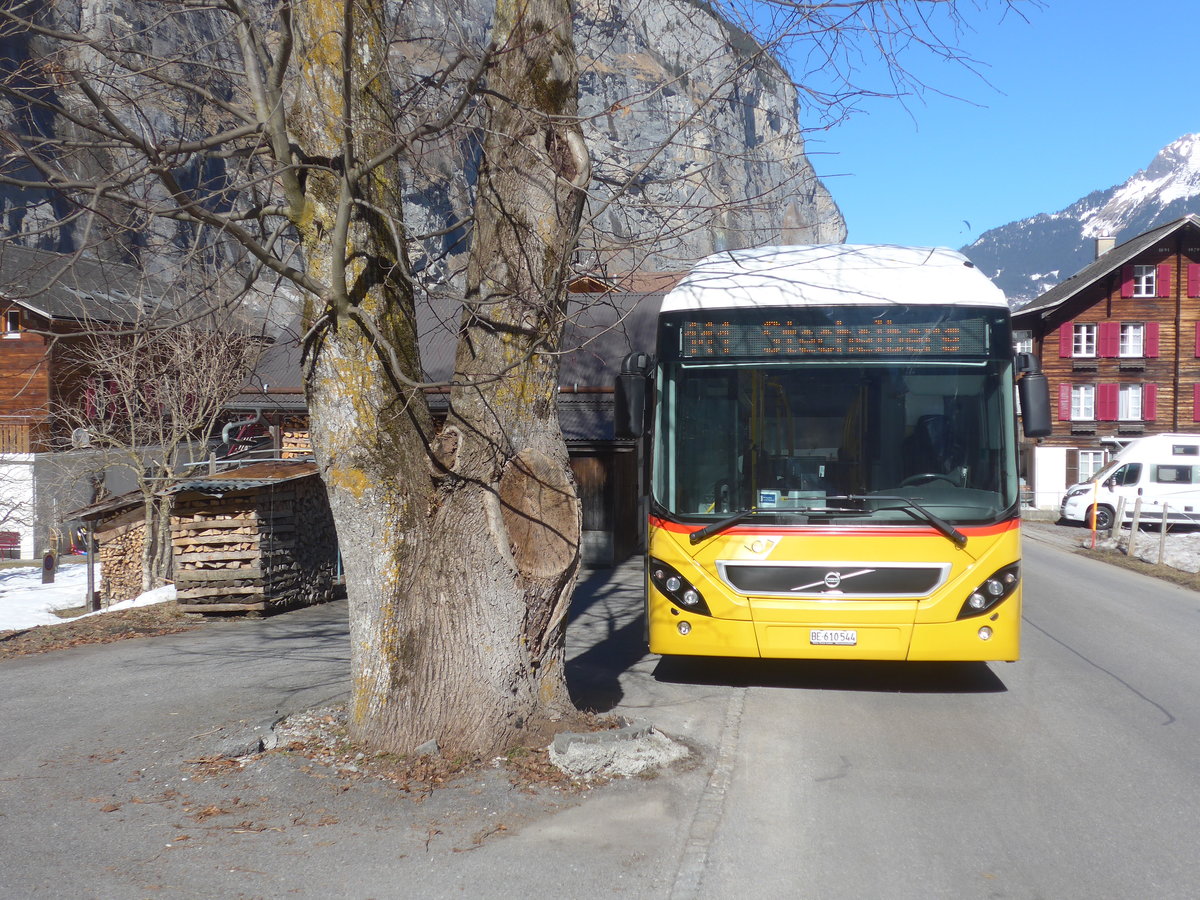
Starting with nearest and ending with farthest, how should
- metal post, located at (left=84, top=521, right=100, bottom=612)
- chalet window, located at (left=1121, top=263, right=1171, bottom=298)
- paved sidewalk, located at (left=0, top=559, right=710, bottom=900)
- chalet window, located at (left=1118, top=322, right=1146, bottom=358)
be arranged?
1. paved sidewalk, located at (left=0, top=559, right=710, bottom=900)
2. metal post, located at (left=84, top=521, right=100, bottom=612)
3. chalet window, located at (left=1121, top=263, right=1171, bottom=298)
4. chalet window, located at (left=1118, top=322, right=1146, bottom=358)

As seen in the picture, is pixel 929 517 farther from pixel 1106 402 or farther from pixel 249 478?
pixel 1106 402

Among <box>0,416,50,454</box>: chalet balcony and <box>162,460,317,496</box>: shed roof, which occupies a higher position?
<box>0,416,50,454</box>: chalet balcony

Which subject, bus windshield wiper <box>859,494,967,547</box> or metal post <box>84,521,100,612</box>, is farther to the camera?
metal post <box>84,521,100,612</box>

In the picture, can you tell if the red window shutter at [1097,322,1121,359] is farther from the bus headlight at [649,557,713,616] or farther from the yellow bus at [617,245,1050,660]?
the bus headlight at [649,557,713,616]

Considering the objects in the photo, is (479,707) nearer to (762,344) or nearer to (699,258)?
(762,344)

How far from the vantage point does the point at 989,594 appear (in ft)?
23.5

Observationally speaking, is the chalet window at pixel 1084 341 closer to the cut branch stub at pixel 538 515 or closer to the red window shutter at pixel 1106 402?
the red window shutter at pixel 1106 402

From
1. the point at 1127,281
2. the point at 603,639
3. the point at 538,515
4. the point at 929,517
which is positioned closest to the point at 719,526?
the point at 929,517

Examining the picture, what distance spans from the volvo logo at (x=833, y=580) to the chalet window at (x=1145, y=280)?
45307 mm

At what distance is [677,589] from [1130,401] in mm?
45352

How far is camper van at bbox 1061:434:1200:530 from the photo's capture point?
31.8 metres

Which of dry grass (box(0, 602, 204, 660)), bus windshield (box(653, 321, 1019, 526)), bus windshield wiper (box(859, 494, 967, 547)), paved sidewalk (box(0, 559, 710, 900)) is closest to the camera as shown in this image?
paved sidewalk (box(0, 559, 710, 900))

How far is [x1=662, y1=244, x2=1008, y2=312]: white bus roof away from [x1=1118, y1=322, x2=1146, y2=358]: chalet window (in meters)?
43.0

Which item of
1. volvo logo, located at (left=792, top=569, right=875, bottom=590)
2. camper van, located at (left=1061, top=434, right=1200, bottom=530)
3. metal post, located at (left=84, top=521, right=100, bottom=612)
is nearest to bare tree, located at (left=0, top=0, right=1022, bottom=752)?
volvo logo, located at (left=792, top=569, right=875, bottom=590)
